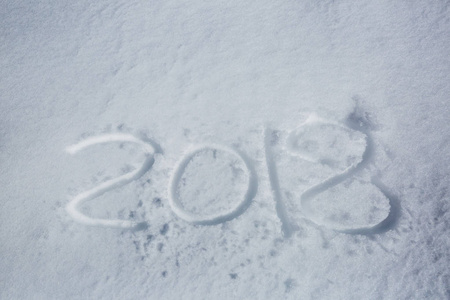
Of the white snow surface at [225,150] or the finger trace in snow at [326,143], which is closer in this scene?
the white snow surface at [225,150]

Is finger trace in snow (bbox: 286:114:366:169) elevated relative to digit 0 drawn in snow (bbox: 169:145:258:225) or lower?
elevated

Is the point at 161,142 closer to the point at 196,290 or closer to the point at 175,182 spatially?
the point at 175,182

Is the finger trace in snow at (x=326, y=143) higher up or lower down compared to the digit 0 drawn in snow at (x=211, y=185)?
higher up

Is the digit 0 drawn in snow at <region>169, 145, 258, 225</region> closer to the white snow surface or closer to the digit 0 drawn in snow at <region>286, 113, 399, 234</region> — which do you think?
the white snow surface

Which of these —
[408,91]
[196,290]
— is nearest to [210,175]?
[196,290]

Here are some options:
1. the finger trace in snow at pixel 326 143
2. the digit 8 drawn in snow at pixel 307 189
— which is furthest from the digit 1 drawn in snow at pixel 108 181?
the finger trace in snow at pixel 326 143

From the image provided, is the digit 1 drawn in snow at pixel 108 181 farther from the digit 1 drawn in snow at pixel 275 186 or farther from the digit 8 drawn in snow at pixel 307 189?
the digit 1 drawn in snow at pixel 275 186

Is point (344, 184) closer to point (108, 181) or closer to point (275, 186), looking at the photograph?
point (275, 186)

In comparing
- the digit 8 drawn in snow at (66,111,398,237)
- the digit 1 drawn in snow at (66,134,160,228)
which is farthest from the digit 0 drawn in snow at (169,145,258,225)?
the digit 1 drawn in snow at (66,134,160,228)
